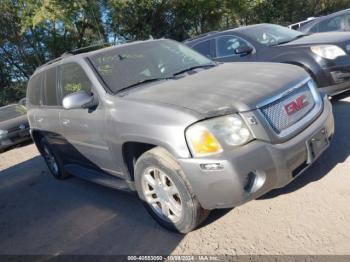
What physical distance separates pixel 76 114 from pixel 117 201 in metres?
1.18

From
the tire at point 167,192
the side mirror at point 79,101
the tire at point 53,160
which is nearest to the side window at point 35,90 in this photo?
the tire at point 53,160

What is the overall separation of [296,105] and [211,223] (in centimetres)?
136

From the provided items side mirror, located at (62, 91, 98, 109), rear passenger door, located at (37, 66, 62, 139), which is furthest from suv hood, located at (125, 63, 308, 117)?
rear passenger door, located at (37, 66, 62, 139)

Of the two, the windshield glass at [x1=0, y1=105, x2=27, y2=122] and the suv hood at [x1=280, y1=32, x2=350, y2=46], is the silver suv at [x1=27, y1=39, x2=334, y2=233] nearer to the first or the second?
the suv hood at [x1=280, y1=32, x2=350, y2=46]

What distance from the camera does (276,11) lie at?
27.0 meters

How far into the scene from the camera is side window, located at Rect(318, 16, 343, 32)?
351 inches

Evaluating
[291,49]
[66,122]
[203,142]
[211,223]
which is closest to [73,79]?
[66,122]

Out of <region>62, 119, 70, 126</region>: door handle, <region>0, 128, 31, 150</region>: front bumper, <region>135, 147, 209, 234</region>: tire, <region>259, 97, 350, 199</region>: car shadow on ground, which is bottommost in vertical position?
<region>0, 128, 31, 150</region>: front bumper

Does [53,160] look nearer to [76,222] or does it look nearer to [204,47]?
[76,222]

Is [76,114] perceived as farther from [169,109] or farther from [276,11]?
[276,11]

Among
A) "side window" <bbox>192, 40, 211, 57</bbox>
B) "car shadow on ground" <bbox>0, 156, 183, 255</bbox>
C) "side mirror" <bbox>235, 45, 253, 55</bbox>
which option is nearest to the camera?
"car shadow on ground" <bbox>0, 156, 183, 255</bbox>

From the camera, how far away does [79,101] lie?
3.81 m

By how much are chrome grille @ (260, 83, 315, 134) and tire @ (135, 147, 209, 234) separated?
2.86 feet

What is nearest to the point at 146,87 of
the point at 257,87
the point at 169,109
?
the point at 169,109
